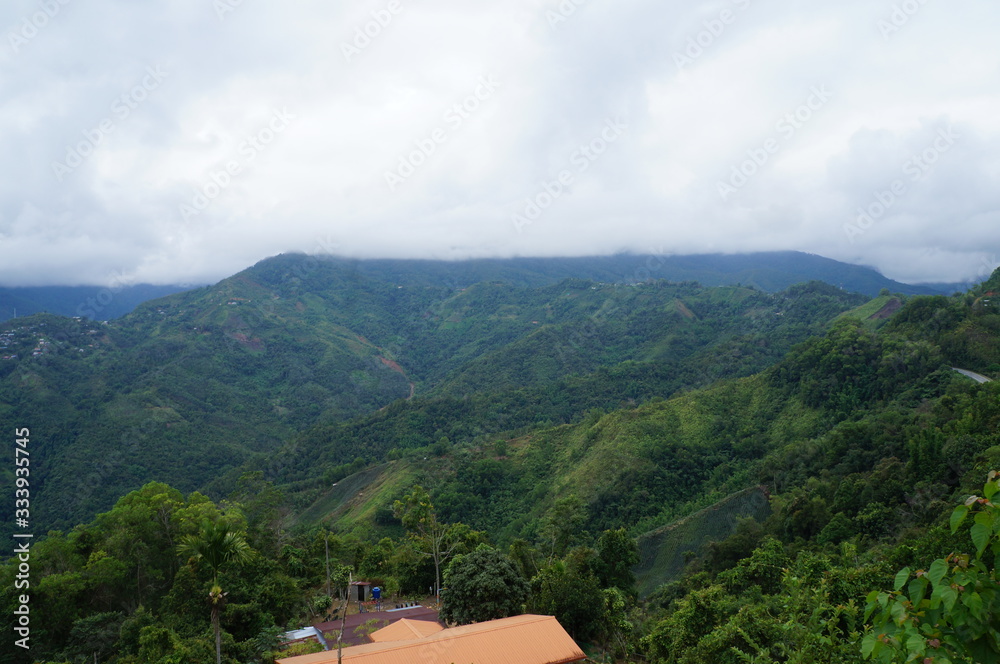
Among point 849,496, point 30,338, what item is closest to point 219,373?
point 30,338

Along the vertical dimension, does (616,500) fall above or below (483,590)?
below

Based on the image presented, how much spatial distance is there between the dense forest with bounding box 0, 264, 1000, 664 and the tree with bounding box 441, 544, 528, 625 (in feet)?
0.44

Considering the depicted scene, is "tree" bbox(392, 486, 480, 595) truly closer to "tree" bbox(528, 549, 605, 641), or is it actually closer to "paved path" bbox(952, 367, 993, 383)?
"tree" bbox(528, 549, 605, 641)

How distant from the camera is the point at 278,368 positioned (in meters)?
157

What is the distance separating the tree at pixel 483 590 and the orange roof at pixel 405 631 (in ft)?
5.28

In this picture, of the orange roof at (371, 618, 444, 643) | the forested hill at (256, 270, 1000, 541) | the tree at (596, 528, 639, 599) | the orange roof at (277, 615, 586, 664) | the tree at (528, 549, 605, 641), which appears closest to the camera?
the orange roof at (277, 615, 586, 664)

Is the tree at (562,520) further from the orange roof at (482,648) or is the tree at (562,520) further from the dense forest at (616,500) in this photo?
the orange roof at (482,648)

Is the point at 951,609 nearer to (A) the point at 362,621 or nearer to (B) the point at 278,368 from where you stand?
(A) the point at 362,621

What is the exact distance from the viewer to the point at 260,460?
10362cm

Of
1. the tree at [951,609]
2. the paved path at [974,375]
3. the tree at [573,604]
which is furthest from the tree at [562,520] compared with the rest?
the paved path at [974,375]

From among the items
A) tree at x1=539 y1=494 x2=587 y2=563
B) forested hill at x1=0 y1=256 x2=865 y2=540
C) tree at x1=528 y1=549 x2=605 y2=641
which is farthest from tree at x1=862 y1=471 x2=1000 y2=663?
forested hill at x1=0 y1=256 x2=865 y2=540

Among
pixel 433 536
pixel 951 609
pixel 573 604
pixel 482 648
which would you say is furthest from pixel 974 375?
pixel 951 609

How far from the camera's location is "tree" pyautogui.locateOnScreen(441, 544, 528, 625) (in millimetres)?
23688

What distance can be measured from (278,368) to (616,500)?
400ft
